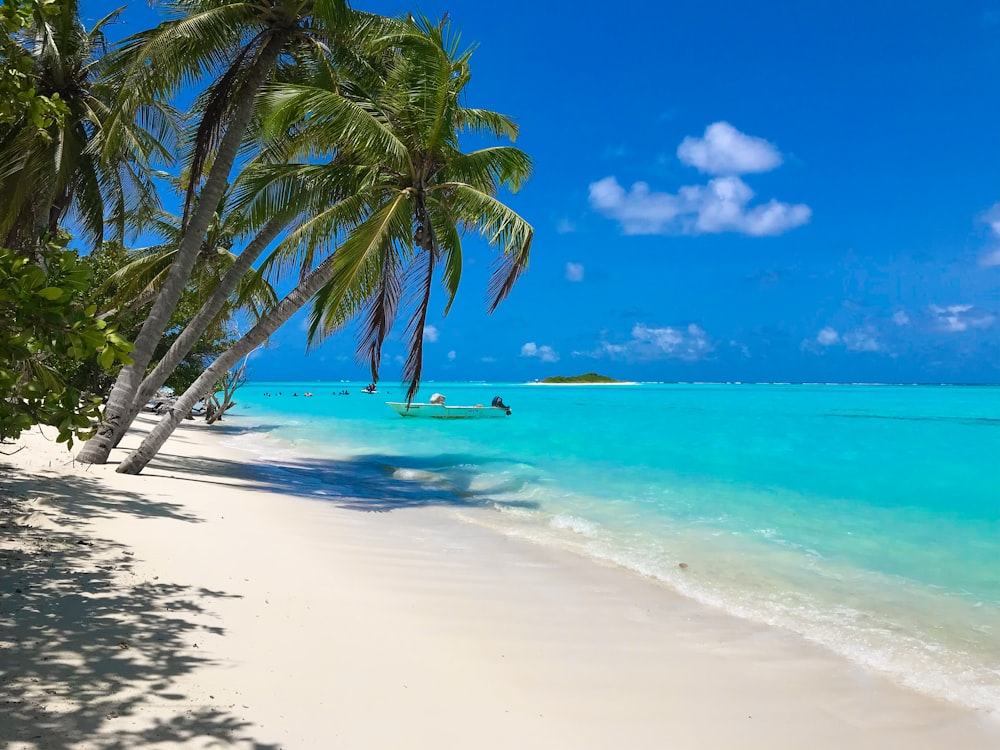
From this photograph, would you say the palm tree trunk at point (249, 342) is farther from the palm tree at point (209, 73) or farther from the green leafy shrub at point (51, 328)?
the green leafy shrub at point (51, 328)

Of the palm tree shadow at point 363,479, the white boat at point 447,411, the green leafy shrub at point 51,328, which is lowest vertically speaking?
the palm tree shadow at point 363,479

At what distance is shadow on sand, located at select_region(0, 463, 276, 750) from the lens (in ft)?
7.89

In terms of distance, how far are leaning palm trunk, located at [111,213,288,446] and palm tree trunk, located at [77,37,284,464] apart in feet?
0.90

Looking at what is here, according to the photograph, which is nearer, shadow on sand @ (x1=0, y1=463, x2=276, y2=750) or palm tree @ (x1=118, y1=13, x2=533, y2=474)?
shadow on sand @ (x1=0, y1=463, x2=276, y2=750)

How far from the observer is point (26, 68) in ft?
9.82

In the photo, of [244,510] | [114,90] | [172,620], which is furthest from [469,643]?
[114,90]

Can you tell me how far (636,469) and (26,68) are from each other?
13778 mm

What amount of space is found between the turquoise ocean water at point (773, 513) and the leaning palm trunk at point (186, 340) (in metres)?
3.14

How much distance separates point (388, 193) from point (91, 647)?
832cm

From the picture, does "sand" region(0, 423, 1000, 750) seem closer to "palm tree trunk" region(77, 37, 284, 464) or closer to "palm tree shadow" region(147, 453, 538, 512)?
"palm tree trunk" region(77, 37, 284, 464)

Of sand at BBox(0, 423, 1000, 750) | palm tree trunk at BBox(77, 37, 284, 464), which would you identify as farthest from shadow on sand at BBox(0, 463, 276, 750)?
palm tree trunk at BBox(77, 37, 284, 464)

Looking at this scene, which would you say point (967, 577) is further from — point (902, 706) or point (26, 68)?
point (26, 68)

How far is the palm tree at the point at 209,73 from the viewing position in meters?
8.47

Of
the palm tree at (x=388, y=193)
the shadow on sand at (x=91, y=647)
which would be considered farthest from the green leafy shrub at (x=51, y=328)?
the palm tree at (x=388, y=193)
